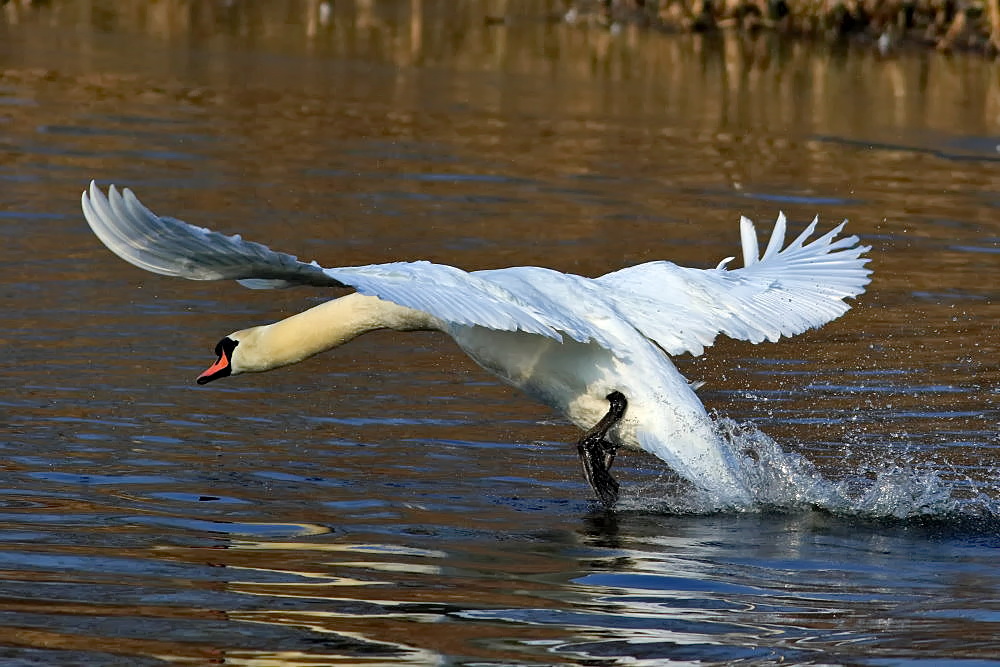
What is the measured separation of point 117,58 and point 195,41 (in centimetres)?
223

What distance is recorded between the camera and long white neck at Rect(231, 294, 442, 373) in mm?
7871

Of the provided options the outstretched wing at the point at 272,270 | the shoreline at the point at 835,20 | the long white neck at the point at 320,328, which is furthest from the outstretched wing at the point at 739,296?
the shoreline at the point at 835,20

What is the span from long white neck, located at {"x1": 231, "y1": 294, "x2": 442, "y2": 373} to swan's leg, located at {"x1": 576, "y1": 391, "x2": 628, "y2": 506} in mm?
779

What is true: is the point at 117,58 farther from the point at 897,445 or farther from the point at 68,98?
the point at 897,445

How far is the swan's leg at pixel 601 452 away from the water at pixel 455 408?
4.3 inches

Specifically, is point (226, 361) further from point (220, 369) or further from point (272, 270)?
point (272, 270)

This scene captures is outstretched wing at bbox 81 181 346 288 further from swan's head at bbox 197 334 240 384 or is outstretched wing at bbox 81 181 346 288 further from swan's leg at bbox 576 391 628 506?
swan's leg at bbox 576 391 628 506

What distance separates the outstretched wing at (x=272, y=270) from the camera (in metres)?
6.30

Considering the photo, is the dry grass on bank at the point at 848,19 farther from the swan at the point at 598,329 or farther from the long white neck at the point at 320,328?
the long white neck at the point at 320,328

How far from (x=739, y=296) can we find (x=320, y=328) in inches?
71.6

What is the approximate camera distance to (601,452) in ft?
25.8

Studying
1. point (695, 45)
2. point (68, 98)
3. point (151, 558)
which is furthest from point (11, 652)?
point (695, 45)

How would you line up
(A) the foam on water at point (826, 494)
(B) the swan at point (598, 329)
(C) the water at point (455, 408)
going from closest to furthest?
(C) the water at point (455, 408)
(B) the swan at point (598, 329)
(A) the foam on water at point (826, 494)

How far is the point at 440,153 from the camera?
1736 centimetres
